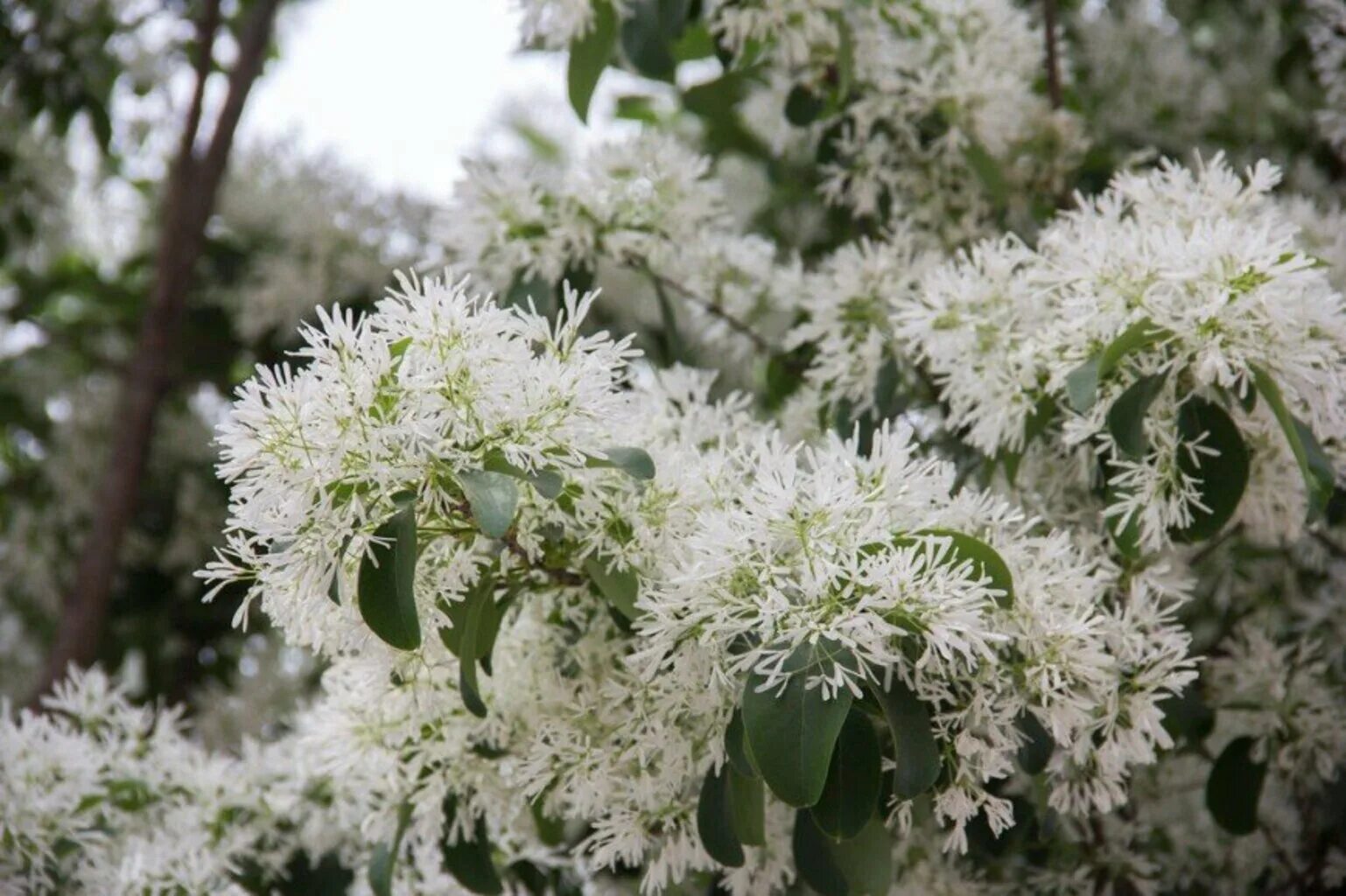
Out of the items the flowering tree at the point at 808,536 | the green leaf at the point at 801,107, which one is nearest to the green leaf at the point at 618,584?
the flowering tree at the point at 808,536

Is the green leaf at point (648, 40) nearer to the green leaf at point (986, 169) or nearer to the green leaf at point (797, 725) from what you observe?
the green leaf at point (986, 169)

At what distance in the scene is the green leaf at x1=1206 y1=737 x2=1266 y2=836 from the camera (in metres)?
2.04

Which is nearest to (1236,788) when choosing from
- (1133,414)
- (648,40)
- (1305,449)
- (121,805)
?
(1305,449)

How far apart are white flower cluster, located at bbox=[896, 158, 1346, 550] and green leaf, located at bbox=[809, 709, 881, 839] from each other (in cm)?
41

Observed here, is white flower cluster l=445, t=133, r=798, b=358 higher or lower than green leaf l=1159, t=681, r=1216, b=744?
Answer: higher

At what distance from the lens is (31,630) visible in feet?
11.9

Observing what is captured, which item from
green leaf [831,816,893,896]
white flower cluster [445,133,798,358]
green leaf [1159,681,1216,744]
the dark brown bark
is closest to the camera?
green leaf [831,816,893,896]

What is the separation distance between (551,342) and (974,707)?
0.54 meters

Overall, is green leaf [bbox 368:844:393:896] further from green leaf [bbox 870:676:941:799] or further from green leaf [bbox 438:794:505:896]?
green leaf [bbox 870:676:941:799]

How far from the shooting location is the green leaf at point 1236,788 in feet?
6.71

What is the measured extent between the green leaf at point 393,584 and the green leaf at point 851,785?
0.42m

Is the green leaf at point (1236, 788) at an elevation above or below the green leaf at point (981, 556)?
below

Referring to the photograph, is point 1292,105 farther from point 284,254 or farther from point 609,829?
point 609,829

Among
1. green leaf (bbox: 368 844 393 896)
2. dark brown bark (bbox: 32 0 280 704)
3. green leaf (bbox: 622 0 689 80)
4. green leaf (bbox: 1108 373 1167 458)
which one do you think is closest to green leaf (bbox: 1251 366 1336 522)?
green leaf (bbox: 1108 373 1167 458)
